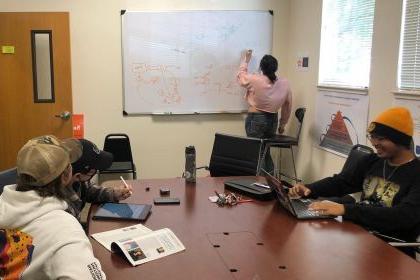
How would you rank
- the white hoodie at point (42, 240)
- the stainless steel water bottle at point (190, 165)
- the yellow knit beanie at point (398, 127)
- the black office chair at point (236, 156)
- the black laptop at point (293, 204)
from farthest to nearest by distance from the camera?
the black office chair at point (236, 156) < the stainless steel water bottle at point (190, 165) < the yellow knit beanie at point (398, 127) < the black laptop at point (293, 204) < the white hoodie at point (42, 240)

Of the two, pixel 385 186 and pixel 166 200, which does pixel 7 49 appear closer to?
pixel 166 200

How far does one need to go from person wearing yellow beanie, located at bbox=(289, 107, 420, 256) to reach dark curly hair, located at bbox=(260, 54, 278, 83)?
1.98 metres

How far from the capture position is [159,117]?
484 centimetres

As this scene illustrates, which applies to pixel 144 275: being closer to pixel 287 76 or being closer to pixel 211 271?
pixel 211 271

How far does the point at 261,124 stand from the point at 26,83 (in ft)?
8.01

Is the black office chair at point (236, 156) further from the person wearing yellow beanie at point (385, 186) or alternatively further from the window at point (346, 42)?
the window at point (346, 42)

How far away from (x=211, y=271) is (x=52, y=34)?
3567 mm

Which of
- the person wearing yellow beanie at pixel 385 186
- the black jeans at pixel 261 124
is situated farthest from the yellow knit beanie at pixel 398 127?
the black jeans at pixel 261 124

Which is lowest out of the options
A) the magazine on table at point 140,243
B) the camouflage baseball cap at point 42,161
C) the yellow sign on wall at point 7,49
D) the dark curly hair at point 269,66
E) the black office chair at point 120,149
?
the black office chair at point 120,149

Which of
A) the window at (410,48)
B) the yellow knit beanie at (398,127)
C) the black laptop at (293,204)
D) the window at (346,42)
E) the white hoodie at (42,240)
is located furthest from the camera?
the window at (346,42)

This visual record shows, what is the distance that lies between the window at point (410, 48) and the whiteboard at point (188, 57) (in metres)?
1.96

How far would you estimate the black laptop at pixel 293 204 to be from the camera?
84.2 inches

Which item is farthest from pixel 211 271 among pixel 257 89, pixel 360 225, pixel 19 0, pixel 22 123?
pixel 19 0

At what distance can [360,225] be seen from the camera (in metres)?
2.15
